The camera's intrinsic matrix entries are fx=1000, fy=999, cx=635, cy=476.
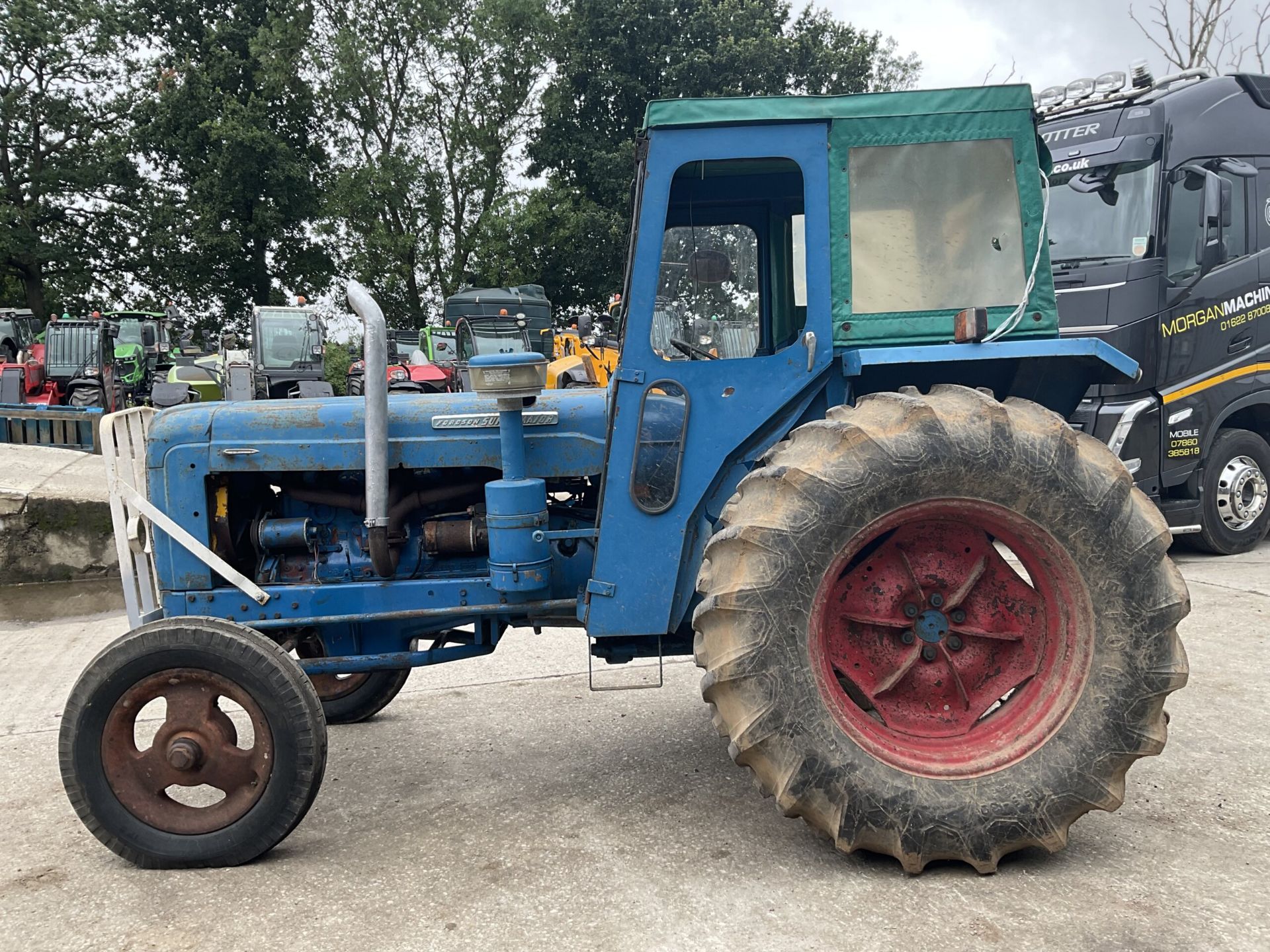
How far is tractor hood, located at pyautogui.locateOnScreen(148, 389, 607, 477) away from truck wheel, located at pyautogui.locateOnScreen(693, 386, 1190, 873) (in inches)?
34.2

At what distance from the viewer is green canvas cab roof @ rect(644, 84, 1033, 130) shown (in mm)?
3221

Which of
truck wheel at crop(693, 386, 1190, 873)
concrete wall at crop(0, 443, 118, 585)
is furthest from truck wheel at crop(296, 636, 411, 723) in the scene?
concrete wall at crop(0, 443, 118, 585)

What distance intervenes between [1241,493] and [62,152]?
29.9m

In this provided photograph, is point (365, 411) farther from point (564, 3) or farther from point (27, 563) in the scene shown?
point (564, 3)

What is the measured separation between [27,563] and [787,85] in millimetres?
24589

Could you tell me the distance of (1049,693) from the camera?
10.3 feet

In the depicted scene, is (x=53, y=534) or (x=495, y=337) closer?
(x=53, y=534)

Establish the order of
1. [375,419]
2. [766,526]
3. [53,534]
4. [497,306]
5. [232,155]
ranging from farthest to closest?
[232,155]
[497,306]
[53,534]
[375,419]
[766,526]

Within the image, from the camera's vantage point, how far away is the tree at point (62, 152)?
27.0m

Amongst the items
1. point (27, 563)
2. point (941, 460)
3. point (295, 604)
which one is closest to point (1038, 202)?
point (941, 460)

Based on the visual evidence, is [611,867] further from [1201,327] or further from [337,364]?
[337,364]

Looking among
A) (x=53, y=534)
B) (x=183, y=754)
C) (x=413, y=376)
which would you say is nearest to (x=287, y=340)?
(x=413, y=376)

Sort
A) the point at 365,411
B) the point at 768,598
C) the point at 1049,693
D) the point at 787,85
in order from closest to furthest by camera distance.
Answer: the point at 768,598 → the point at 1049,693 → the point at 365,411 → the point at 787,85

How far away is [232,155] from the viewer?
26.0 meters
